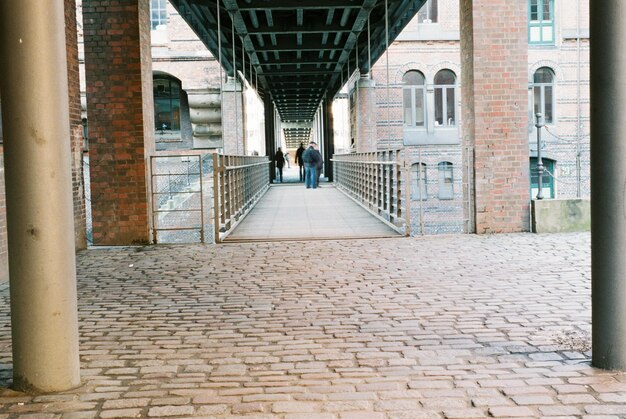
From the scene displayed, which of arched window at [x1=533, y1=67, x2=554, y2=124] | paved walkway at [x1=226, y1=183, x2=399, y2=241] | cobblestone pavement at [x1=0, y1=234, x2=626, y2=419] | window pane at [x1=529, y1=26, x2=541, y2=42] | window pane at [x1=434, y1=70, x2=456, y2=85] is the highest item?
window pane at [x1=529, y1=26, x2=541, y2=42]

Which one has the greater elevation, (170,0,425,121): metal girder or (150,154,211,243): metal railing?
(170,0,425,121): metal girder

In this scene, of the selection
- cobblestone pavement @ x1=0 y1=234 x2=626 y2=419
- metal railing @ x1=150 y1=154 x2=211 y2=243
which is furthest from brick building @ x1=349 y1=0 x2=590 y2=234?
cobblestone pavement @ x1=0 y1=234 x2=626 y2=419

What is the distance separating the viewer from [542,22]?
2639 centimetres

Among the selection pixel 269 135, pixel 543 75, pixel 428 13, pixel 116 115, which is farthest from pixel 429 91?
pixel 116 115

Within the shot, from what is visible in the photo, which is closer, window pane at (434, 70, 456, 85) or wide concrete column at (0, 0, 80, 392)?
wide concrete column at (0, 0, 80, 392)

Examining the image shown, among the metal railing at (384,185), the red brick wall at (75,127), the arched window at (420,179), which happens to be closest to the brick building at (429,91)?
the arched window at (420,179)

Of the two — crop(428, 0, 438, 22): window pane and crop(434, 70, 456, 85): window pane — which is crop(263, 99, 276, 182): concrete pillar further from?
crop(428, 0, 438, 22): window pane

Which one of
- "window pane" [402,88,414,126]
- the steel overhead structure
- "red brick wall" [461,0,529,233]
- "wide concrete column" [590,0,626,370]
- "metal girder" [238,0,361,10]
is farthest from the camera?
"window pane" [402,88,414,126]

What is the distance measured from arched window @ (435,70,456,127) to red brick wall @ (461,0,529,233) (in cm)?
1752

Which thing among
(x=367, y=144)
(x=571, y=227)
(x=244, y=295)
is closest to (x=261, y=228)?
(x=571, y=227)

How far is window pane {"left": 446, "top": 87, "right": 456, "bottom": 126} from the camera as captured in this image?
2734 centimetres

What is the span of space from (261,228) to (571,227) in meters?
4.62

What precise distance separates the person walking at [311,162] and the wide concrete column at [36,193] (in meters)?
19.2

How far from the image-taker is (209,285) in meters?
6.64
